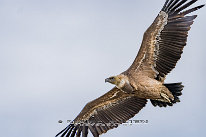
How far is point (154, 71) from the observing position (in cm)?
1293

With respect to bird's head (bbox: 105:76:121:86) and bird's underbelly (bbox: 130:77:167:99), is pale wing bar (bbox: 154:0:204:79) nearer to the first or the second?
bird's underbelly (bbox: 130:77:167:99)

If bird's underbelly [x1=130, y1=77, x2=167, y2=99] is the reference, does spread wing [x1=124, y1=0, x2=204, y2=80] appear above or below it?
above

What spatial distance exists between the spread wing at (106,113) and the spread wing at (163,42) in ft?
3.58

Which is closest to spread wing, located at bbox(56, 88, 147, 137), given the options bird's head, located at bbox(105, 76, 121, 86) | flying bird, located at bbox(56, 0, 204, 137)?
flying bird, located at bbox(56, 0, 204, 137)

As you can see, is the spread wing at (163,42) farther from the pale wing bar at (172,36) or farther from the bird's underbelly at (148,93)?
the bird's underbelly at (148,93)

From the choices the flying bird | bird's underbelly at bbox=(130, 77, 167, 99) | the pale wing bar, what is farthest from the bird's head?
the pale wing bar

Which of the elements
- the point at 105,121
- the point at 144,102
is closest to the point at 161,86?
the point at 144,102

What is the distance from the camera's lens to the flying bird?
12461 millimetres

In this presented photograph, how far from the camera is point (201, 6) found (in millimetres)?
12156

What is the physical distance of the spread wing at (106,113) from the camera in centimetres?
1328

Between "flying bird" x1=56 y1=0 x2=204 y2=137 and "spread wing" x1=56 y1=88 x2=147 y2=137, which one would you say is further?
"spread wing" x1=56 y1=88 x2=147 y2=137

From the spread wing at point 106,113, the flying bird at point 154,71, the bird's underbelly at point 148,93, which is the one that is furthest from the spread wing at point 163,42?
the spread wing at point 106,113

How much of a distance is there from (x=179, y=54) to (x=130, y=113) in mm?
2381

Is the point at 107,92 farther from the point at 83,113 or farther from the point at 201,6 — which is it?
the point at 201,6
